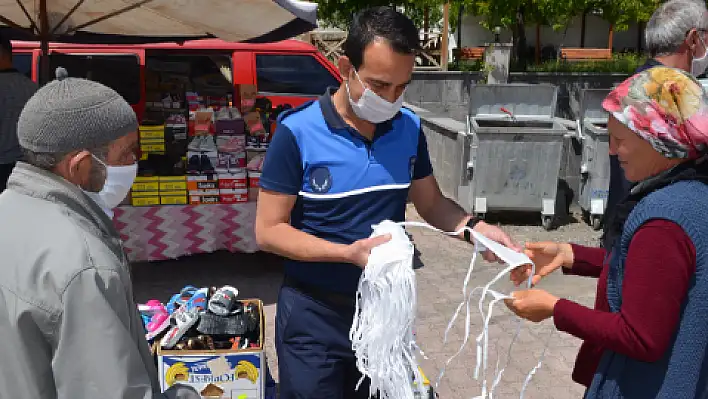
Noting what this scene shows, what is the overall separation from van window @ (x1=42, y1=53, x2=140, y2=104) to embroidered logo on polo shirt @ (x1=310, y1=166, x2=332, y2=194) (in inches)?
196

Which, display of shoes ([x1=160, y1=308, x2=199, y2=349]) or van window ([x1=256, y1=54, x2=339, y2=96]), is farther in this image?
van window ([x1=256, y1=54, x2=339, y2=96])

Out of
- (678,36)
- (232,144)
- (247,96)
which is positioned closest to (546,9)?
(247,96)

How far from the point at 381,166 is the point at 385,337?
24.5 inches

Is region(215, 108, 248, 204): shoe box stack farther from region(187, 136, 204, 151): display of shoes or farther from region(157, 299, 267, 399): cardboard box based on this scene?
region(157, 299, 267, 399): cardboard box

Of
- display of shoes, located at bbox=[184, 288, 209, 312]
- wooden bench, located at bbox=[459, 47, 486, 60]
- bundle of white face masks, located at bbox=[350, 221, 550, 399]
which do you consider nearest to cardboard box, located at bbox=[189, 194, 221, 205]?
display of shoes, located at bbox=[184, 288, 209, 312]

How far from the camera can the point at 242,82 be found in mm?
7051

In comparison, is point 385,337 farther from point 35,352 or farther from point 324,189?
point 35,352

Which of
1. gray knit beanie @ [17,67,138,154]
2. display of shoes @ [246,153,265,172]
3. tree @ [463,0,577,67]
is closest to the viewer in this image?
gray knit beanie @ [17,67,138,154]

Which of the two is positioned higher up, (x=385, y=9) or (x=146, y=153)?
(x=385, y=9)

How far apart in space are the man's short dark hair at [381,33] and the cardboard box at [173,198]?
3951 mm

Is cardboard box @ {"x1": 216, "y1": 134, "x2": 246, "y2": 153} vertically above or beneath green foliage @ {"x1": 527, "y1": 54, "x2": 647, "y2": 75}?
beneath

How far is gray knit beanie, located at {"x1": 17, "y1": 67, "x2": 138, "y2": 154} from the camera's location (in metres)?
1.57

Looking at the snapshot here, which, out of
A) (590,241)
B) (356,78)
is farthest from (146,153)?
(590,241)

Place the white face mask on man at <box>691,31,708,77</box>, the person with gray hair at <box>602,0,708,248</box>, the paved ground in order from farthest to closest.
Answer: the paved ground, the white face mask on man at <box>691,31,708,77</box>, the person with gray hair at <box>602,0,708,248</box>
